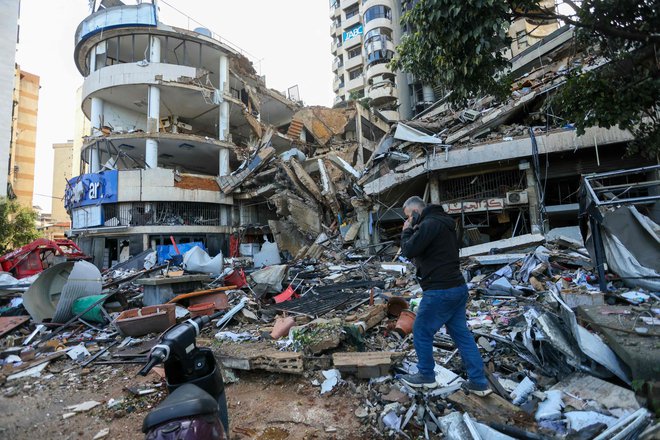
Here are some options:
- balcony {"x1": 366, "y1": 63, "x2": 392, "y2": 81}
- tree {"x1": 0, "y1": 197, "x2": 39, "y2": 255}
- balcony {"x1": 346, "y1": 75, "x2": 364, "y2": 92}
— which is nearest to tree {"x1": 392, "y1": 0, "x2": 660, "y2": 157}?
tree {"x1": 0, "y1": 197, "x2": 39, "y2": 255}

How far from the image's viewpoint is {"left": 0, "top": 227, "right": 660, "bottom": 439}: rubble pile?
248 cm

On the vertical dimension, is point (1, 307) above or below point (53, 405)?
above

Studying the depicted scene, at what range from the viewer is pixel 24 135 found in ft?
114

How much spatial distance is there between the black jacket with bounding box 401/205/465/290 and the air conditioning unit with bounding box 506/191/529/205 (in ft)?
36.7

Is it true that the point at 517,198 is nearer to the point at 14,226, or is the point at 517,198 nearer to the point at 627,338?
the point at 627,338

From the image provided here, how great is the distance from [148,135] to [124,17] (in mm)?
7406

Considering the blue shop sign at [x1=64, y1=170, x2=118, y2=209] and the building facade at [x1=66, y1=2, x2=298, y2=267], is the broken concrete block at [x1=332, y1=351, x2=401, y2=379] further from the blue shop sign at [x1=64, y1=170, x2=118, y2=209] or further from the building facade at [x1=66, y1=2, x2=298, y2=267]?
the blue shop sign at [x1=64, y1=170, x2=118, y2=209]

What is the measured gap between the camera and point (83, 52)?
66.7 ft

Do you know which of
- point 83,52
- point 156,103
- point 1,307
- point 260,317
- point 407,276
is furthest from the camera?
point 83,52

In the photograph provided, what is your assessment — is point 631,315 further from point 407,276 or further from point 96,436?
point 407,276

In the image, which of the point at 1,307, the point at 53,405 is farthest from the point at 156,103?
the point at 53,405

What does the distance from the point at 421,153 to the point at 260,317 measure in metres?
10.6

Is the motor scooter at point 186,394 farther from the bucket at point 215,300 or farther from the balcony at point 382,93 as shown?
the balcony at point 382,93

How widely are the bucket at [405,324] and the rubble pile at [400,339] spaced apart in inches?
0.9
